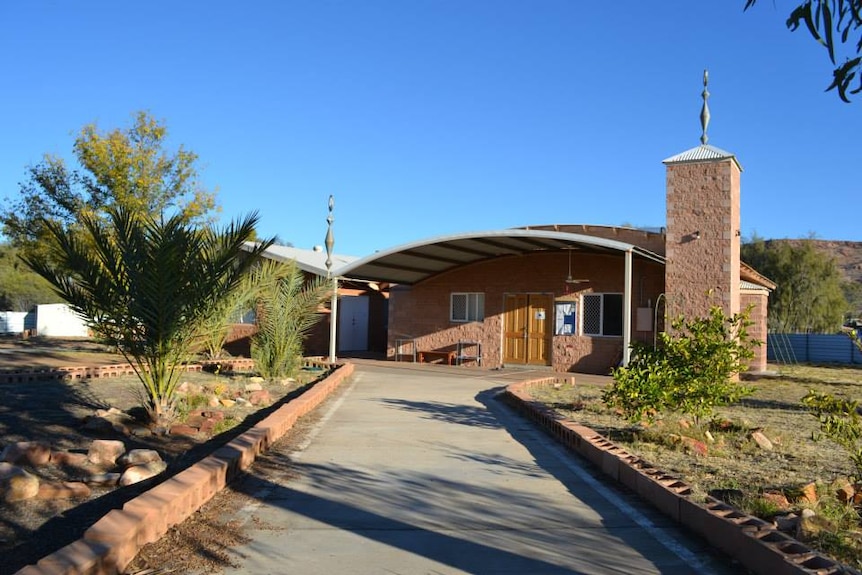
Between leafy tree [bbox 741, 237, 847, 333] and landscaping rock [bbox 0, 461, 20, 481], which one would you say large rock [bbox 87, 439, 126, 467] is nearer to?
landscaping rock [bbox 0, 461, 20, 481]

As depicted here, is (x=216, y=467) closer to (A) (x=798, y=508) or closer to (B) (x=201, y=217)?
(A) (x=798, y=508)

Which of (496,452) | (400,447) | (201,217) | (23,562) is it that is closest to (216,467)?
(23,562)

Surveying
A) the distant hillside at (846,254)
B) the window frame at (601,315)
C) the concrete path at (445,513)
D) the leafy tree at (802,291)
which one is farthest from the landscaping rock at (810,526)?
the distant hillside at (846,254)

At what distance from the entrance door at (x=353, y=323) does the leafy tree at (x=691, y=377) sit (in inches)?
749

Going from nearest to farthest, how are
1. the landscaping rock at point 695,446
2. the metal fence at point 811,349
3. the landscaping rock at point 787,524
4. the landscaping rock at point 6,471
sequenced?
the landscaping rock at point 787,524
the landscaping rock at point 6,471
the landscaping rock at point 695,446
the metal fence at point 811,349

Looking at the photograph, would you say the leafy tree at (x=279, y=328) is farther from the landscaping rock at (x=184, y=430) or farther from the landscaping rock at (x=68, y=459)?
the landscaping rock at (x=68, y=459)

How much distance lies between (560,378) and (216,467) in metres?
12.1

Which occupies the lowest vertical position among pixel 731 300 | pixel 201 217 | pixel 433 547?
pixel 433 547

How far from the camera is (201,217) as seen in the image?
22922mm

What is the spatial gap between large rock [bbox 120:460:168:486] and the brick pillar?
1314cm

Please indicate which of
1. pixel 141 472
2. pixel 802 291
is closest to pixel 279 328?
pixel 141 472

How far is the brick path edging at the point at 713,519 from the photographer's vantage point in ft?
13.5

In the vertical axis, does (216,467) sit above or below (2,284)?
below

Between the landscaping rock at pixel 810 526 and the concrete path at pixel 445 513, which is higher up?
the landscaping rock at pixel 810 526
